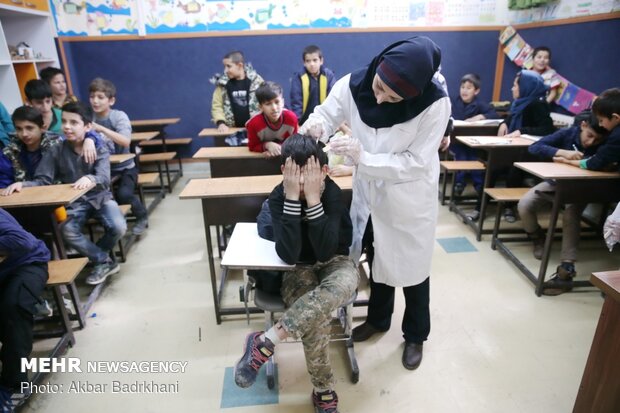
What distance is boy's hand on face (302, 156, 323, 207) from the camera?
145 centimetres

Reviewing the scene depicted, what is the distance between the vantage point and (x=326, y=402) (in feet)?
5.20

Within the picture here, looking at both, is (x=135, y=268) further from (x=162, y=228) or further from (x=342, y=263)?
(x=342, y=263)

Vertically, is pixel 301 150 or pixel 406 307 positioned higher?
pixel 301 150

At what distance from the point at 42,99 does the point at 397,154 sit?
2.89m

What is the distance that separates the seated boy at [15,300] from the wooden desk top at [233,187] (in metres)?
0.70

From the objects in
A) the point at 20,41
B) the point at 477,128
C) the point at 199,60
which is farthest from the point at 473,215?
the point at 20,41

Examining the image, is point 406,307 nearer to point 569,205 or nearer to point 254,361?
point 254,361

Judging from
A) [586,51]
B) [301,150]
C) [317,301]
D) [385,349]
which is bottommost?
[385,349]

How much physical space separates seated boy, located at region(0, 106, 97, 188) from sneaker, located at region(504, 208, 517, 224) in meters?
3.39

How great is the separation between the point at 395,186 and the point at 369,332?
921 millimetres

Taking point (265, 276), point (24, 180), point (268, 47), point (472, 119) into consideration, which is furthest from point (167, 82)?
point (265, 276)

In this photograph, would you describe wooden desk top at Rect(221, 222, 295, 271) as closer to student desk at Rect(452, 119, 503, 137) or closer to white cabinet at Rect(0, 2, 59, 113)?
student desk at Rect(452, 119, 503, 137)

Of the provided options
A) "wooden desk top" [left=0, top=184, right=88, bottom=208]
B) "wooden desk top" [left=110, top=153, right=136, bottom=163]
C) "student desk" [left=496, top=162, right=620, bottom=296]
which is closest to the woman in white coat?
"student desk" [left=496, top=162, right=620, bottom=296]

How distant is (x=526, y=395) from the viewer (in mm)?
1697
